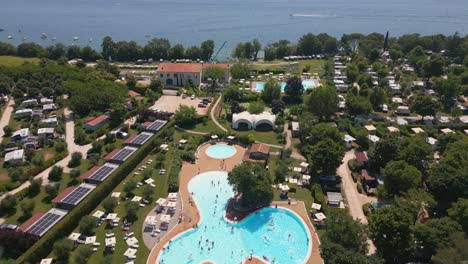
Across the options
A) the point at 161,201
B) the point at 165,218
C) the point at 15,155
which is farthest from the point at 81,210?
the point at 15,155

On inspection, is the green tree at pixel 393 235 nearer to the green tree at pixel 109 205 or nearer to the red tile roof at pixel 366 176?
the red tile roof at pixel 366 176

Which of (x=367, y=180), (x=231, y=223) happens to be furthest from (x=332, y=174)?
(x=231, y=223)

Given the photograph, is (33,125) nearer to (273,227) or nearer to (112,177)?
(112,177)

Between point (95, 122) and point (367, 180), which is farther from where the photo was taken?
point (95, 122)

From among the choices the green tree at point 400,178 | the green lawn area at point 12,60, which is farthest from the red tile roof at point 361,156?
the green lawn area at point 12,60

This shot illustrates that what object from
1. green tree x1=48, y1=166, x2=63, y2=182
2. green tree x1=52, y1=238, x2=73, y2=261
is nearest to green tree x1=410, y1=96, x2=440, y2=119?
green tree x1=52, y1=238, x2=73, y2=261

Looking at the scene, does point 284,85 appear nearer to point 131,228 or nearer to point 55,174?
point 55,174

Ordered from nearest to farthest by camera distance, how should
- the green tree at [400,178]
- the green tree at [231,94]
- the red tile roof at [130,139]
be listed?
the green tree at [400,178], the red tile roof at [130,139], the green tree at [231,94]
